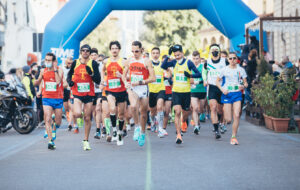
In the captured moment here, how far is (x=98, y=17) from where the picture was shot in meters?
21.5

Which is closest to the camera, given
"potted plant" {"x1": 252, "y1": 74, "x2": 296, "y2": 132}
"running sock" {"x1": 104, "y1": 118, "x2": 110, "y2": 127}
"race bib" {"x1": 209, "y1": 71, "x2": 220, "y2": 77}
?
"running sock" {"x1": 104, "y1": 118, "x2": 110, "y2": 127}

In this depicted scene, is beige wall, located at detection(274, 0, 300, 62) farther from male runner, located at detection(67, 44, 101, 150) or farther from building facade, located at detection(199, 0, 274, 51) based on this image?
male runner, located at detection(67, 44, 101, 150)

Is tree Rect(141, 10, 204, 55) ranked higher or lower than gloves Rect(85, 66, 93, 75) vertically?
higher

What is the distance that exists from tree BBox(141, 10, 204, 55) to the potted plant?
5147 cm

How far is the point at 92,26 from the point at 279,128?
1012cm

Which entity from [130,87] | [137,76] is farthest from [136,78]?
[130,87]

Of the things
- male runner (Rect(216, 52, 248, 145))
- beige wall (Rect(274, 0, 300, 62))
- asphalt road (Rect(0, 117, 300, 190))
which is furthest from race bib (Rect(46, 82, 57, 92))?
beige wall (Rect(274, 0, 300, 62))

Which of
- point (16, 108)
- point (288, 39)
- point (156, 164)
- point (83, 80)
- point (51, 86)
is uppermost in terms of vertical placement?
point (288, 39)

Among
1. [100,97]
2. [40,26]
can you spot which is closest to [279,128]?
[100,97]

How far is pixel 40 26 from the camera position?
2313 inches

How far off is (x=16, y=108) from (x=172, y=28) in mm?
53378

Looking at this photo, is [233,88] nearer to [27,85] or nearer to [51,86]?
[51,86]

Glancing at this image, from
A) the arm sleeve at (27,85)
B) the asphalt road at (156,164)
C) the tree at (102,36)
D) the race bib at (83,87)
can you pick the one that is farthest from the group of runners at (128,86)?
the tree at (102,36)

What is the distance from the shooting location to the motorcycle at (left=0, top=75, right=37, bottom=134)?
1408 cm
